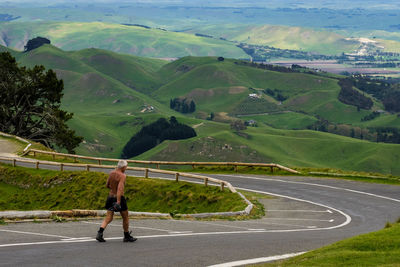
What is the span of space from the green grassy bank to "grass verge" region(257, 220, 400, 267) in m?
17.3

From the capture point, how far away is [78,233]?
20.4 metres

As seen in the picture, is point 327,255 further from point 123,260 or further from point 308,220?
point 308,220

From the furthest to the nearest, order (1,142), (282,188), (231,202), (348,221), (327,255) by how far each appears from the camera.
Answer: (1,142) → (282,188) → (231,202) → (348,221) → (327,255)

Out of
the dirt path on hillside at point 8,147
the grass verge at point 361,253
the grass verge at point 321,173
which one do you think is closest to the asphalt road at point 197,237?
the grass verge at point 361,253

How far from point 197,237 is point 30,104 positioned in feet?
256

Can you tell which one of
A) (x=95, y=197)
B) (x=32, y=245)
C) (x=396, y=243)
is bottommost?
(x=95, y=197)

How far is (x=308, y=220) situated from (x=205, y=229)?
9210 millimetres

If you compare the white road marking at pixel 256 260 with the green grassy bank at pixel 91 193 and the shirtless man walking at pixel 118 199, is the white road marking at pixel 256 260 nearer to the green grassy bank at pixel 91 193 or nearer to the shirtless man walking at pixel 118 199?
the shirtless man walking at pixel 118 199

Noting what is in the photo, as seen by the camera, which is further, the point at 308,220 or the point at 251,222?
the point at 308,220

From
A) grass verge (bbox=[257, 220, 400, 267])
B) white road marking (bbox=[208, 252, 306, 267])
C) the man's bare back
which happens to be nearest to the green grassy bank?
the man's bare back

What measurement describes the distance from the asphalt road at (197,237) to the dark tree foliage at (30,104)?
60.2 m

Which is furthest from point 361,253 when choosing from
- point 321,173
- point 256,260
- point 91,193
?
point 321,173

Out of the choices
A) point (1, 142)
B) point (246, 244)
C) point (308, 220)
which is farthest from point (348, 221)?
point (1, 142)

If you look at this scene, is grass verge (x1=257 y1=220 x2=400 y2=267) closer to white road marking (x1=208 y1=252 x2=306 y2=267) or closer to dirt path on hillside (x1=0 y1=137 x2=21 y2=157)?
white road marking (x1=208 y1=252 x2=306 y2=267)
